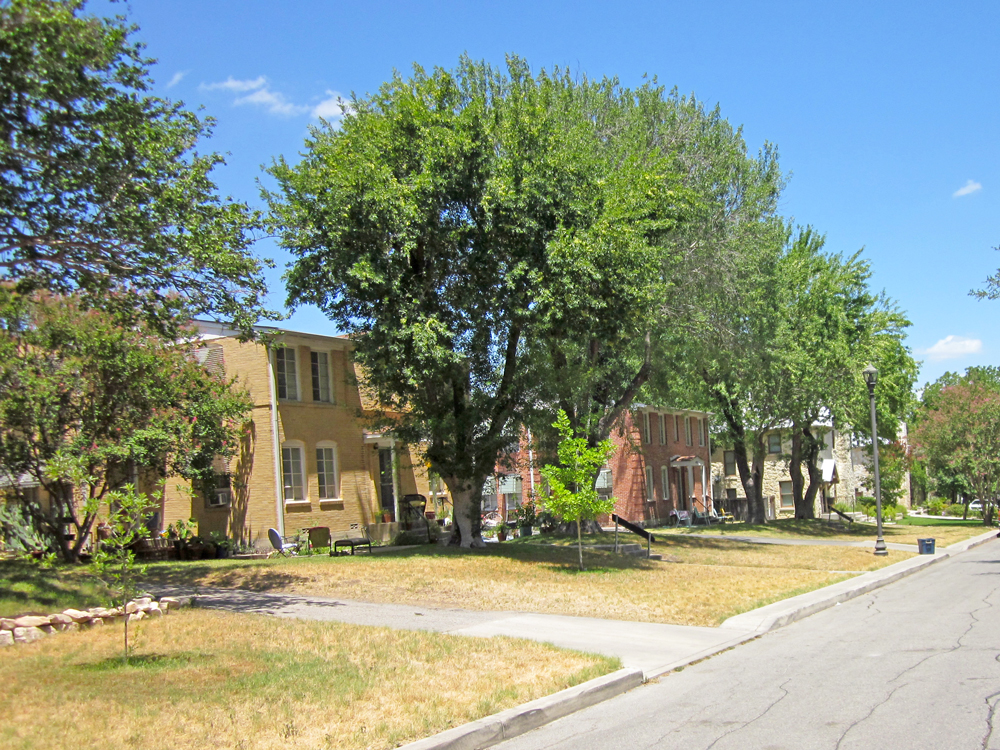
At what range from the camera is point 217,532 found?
2442 centimetres

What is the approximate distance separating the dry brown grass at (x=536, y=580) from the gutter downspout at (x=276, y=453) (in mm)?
3468

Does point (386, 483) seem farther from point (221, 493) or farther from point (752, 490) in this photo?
point (752, 490)

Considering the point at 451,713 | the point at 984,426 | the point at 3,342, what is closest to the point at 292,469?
the point at 3,342

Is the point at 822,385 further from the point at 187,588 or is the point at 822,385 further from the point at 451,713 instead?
the point at 451,713

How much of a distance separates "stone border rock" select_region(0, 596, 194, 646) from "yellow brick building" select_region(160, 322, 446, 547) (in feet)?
34.3

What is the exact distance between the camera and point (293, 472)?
80.5 ft

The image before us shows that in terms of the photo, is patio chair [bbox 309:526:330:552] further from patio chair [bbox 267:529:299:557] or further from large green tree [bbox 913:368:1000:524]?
large green tree [bbox 913:368:1000:524]

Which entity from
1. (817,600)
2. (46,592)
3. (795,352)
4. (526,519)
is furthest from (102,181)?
(795,352)

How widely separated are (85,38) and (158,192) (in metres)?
2.37

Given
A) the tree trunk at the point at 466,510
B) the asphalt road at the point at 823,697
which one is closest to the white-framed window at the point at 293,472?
the tree trunk at the point at 466,510

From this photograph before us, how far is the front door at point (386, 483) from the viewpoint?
2752cm

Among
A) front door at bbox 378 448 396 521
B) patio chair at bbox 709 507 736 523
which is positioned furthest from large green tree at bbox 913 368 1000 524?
front door at bbox 378 448 396 521

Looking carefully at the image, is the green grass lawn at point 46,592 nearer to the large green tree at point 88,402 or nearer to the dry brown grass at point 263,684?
the dry brown grass at point 263,684

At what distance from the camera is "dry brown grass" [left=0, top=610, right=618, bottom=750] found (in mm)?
6492
